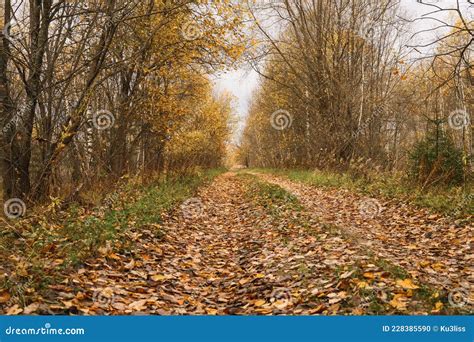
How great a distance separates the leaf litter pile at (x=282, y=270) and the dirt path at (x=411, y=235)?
3 centimetres

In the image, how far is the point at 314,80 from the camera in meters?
21.1

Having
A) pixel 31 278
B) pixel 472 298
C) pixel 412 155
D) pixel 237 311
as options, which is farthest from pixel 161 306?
pixel 412 155

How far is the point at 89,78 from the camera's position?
877 centimetres

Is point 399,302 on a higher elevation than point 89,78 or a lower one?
lower

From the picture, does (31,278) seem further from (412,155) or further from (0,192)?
(412,155)

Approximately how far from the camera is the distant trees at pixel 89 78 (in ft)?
25.9

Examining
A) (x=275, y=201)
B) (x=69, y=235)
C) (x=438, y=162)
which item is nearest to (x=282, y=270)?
(x=69, y=235)

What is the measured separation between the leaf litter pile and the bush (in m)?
1.73

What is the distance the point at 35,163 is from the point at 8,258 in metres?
4.89

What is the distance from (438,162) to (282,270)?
6.87 metres

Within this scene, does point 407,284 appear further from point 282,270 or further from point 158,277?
point 158,277

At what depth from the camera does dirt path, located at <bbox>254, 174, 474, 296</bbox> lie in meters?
5.22

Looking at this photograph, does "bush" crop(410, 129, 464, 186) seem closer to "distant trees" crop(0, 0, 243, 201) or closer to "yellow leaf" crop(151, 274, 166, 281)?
"distant trees" crop(0, 0, 243, 201)

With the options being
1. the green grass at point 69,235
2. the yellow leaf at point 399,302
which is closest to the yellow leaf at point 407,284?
the yellow leaf at point 399,302
